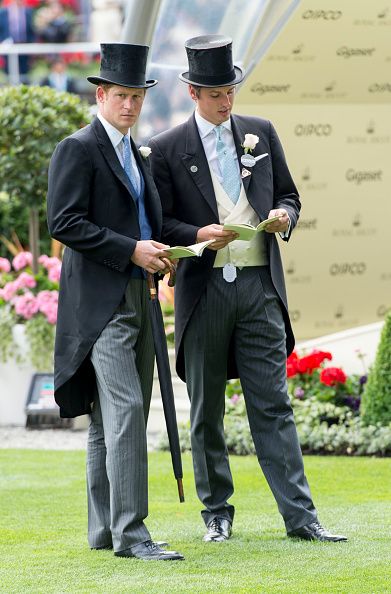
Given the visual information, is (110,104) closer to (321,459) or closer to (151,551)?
(151,551)

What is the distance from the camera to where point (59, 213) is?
5.30m

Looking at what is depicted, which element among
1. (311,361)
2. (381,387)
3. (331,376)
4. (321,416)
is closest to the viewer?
(381,387)

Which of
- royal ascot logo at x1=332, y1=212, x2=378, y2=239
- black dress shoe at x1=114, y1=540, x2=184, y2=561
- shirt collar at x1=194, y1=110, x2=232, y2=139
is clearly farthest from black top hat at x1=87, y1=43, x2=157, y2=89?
royal ascot logo at x1=332, y1=212, x2=378, y2=239

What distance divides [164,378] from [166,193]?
84cm

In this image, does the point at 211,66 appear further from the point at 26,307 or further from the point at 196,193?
the point at 26,307

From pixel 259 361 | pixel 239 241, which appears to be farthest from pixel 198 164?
pixel 259 361

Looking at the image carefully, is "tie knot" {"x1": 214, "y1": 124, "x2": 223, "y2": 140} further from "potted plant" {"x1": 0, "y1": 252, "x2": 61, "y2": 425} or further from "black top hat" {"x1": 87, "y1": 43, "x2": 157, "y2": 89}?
"potted plant" {"x1": 0, "y1": 252, "x2": 61, "y2": 425}

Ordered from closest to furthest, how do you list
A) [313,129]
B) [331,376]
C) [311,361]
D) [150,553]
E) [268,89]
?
[150,553] < [331,376] < [311,361] < [268,89] < [313,129]

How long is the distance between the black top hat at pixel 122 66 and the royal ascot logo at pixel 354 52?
5145 mm

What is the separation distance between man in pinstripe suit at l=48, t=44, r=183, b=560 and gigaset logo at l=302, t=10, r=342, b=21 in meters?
4.43

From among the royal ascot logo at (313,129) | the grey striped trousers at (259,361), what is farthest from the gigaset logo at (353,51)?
the grey striped trousers at (259,361)

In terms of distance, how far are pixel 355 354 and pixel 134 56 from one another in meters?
5.13

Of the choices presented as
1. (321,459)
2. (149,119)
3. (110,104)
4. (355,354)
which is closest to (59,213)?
(110,104)

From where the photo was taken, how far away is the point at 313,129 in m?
11.2
